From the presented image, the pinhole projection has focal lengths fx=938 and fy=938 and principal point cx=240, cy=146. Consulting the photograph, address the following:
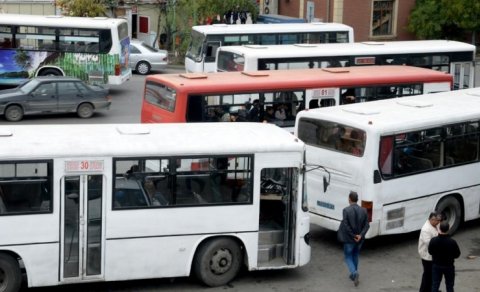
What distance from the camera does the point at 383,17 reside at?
1735 inches

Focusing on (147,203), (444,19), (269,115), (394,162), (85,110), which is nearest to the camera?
(147,203)

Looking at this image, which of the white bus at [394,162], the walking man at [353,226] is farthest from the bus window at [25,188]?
the white bus at [394,162]

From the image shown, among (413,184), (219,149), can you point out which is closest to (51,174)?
(219,149)

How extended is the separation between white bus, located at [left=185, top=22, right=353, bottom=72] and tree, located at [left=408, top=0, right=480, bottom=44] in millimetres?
10335

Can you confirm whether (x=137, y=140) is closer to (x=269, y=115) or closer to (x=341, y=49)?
(x=269, y=115)

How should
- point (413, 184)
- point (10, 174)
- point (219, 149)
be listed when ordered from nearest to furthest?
point (10, 174)
point (219, 149)
point (413, 184)

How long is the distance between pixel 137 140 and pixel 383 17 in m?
32.3

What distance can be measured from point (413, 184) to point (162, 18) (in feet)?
103

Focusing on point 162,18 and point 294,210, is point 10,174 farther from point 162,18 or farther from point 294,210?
point 162,18

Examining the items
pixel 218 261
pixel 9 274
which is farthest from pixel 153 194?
pixel 9 274

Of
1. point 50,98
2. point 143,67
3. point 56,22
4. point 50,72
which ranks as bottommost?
point 143,67

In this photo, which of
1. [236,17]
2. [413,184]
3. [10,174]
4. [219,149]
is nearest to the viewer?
[10,174]

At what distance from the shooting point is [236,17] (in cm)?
4325

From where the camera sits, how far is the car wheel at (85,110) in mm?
27984
